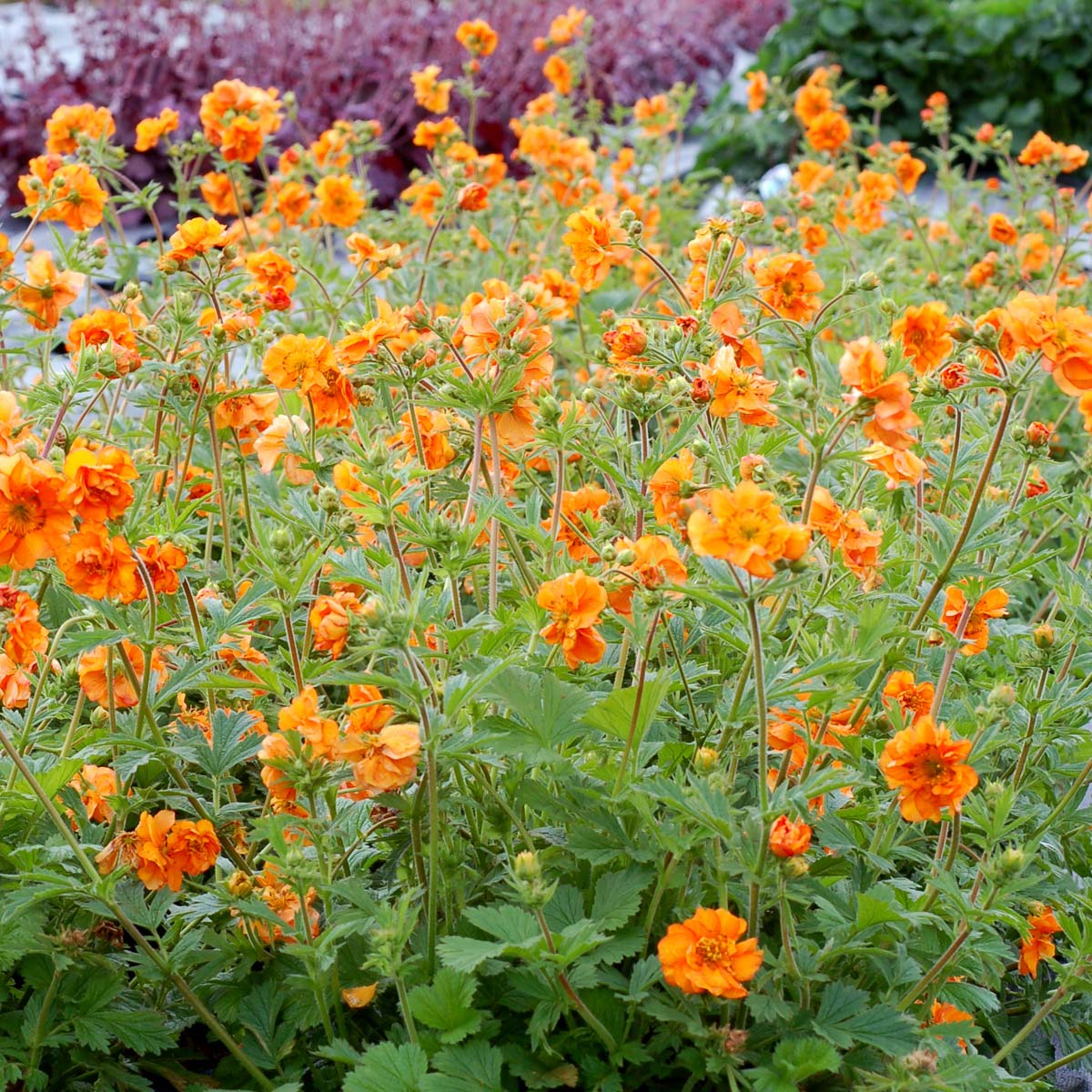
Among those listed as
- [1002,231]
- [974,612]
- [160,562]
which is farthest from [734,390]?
Result: [1002,231]

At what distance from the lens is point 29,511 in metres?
1.50

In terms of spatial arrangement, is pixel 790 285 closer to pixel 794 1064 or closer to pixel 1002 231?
pixel 794 1064

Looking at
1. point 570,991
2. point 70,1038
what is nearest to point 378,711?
point 570,991

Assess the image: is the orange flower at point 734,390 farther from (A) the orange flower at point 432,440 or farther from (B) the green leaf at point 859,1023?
(B) the green leaf at point 859,1023

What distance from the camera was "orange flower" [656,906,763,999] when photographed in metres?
1.43

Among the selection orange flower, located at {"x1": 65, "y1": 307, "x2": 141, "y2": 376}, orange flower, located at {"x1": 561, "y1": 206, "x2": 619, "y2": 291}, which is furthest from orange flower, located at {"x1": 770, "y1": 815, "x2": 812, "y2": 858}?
orange flower, located at {"x1": 65, "y1": 307, "x2": 141, "y2": 376}

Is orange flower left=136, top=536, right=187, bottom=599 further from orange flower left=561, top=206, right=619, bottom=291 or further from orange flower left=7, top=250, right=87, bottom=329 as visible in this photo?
orange flower left=7, top=250, right=87, bottom=329

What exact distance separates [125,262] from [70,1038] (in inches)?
102

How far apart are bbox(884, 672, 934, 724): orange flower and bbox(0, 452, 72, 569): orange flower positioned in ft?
3.71

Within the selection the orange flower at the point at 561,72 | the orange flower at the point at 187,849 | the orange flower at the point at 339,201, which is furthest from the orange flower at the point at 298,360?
the orange flower at the point at 561,72

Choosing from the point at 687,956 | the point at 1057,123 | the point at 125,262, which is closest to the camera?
the point at 687,956

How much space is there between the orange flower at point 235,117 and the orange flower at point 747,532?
2.36 metres

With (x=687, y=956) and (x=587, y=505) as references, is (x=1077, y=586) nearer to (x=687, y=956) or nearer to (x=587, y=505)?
(x=587, y=505)

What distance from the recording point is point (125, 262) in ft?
12.3
